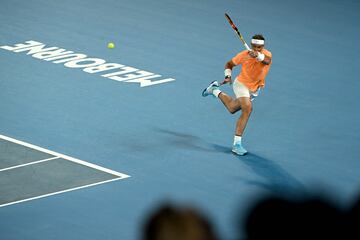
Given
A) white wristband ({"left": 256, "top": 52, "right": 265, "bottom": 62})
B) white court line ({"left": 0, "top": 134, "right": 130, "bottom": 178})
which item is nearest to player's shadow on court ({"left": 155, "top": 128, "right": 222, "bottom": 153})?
white court line ({"left": 0, "top": 134, "right": 130, "bottom": 178})

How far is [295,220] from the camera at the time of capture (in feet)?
4.33

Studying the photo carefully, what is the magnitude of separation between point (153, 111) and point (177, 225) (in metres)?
13.7

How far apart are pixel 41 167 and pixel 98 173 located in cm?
93

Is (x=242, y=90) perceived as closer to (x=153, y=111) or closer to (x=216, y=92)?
(x=216, y=92)

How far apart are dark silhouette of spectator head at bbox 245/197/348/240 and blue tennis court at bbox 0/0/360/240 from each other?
21.6ft

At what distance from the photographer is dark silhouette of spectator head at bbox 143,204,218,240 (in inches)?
50.9

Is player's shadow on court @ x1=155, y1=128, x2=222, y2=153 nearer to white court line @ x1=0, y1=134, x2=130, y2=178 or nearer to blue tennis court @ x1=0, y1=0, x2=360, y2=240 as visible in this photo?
blue tennis court @ x1=0, y1=0, x2=360, y2=240

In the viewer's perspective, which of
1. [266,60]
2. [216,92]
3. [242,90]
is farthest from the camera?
[216,92]

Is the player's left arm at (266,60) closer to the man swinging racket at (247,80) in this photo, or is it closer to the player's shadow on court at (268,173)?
the man swinging racket at (247,80)

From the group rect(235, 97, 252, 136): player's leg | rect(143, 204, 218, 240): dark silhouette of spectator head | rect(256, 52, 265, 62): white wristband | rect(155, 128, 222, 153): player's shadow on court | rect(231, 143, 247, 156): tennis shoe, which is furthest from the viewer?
rect(155, 128, 222, 153): player's shadow on court

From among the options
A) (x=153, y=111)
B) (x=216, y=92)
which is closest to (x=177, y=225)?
(x=216, y=92)

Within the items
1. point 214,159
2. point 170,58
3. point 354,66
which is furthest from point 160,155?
point 354,66

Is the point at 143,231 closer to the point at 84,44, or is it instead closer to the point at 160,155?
the point at 160,155

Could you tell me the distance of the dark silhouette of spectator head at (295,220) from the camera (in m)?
1.32
